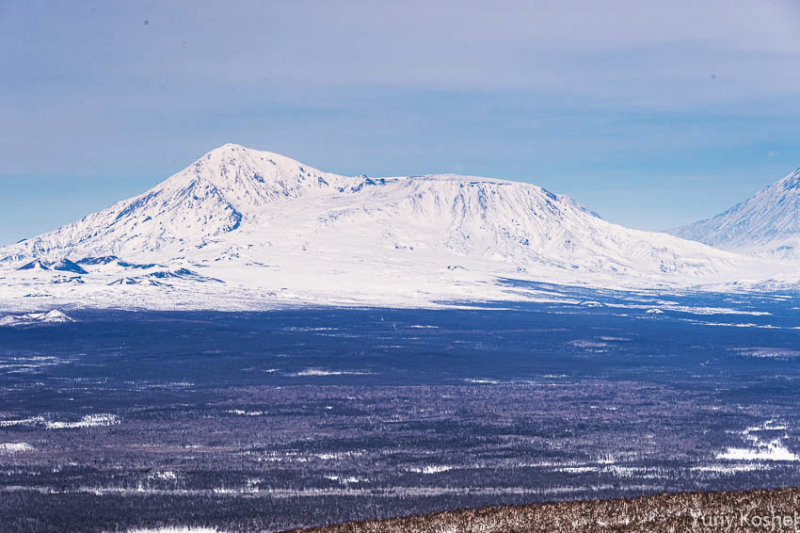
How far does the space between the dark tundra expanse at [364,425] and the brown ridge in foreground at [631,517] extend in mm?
9455

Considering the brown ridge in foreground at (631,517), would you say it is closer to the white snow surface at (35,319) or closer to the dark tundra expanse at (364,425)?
the dark tundra expanse at (364,425)

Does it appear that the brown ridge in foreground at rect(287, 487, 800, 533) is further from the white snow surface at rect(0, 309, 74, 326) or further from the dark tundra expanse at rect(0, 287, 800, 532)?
the white snow surface at rect(0, 309, 74, 326)

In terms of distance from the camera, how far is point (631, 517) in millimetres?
34250

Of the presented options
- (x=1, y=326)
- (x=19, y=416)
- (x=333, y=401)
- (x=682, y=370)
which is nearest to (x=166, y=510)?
(x=19, y=416)

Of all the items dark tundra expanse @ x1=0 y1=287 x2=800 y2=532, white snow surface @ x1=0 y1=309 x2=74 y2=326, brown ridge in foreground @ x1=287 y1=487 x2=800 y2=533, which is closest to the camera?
brown ridge in foreground @ x1=287 y1=487 x2=800 y2=533

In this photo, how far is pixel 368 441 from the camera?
211 feet

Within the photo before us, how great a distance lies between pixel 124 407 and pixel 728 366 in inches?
2366

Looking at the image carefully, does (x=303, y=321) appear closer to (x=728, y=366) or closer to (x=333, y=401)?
(x=728, y=366)

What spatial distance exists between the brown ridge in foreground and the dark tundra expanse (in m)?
9.46

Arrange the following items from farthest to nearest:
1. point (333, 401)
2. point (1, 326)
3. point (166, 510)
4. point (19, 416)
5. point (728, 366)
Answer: point (1, 326) < point (728, 366) < point (333, 401) < point (19, 416) < point (166, 510)

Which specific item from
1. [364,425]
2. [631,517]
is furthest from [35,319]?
[631,517]

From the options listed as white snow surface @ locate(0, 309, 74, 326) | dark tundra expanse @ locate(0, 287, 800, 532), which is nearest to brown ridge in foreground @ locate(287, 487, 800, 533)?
dark tundra expanse @ locate(0, 287, 800, 532)

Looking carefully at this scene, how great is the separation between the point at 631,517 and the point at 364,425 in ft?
122

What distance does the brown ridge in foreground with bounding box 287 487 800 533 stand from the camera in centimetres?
3181
